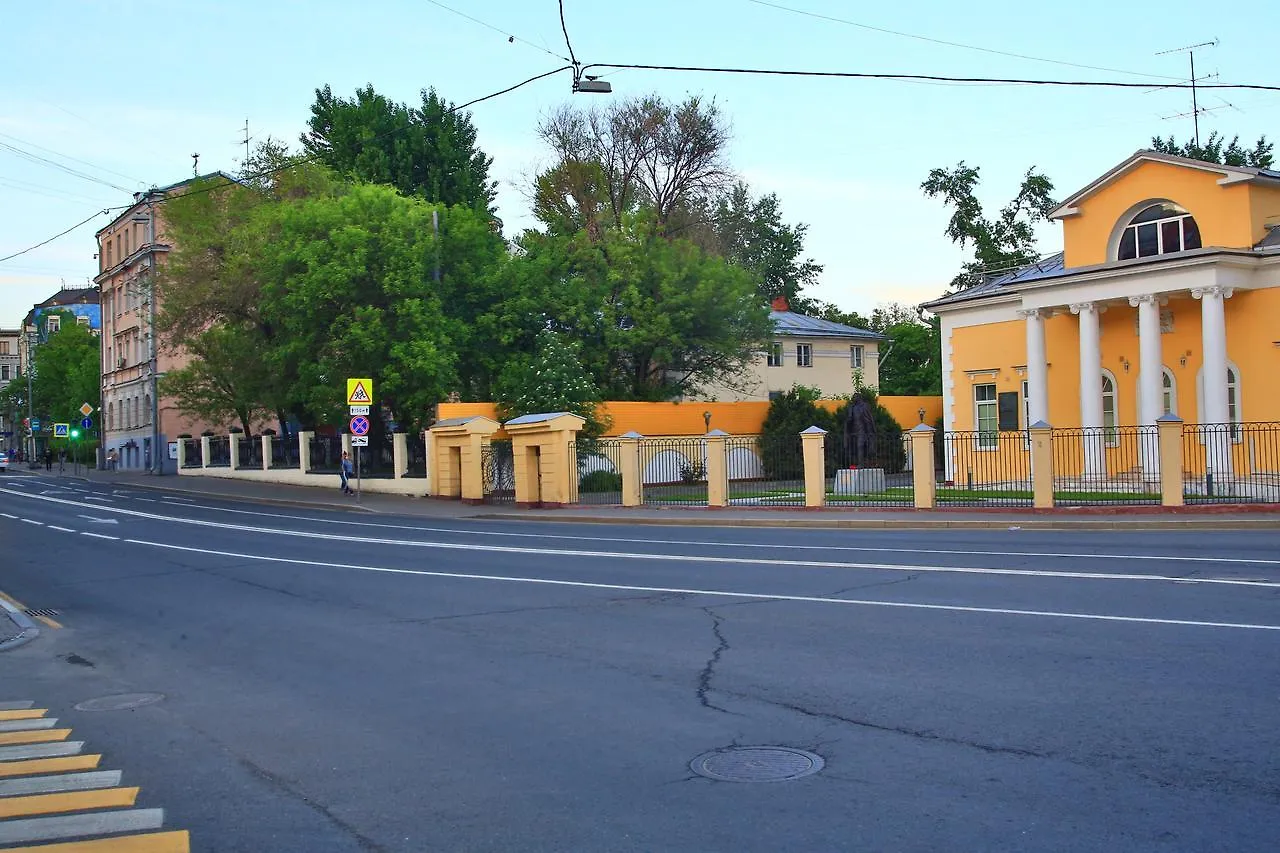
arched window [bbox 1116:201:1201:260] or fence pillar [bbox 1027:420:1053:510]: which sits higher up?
arched window [bbox 1116:201:1201:260]

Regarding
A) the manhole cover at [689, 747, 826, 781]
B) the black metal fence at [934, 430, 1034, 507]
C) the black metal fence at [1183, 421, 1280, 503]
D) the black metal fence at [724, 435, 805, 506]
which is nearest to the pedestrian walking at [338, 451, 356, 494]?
the black metal fence at [724, 435, 805, 506]

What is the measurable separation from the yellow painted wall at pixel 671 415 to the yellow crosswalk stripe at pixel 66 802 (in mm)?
31061

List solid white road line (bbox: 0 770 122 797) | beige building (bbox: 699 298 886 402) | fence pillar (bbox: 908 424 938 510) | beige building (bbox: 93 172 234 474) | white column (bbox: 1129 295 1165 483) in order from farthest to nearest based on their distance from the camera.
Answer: beige building (bbox: 93 172 234 474) → beige building (bbox: 699 298 886 402) → white column (bbox: 1129 295 1165 483) → fence pillar (bbox: 908 424 938 510) → solid white road line (bbox: 0 770 122 797)

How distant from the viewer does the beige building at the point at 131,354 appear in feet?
224

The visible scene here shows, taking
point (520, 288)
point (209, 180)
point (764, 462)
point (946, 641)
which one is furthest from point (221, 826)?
point (209, 180)

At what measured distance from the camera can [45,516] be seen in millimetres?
34125

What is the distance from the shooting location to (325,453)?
48.3 m

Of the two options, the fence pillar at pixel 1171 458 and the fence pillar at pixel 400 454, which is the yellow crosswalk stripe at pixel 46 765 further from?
the fence pillar at pixel 400 454

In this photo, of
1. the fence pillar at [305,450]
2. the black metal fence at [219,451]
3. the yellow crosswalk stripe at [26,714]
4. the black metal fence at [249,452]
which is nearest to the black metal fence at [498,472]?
the fence pillar at [305,450]

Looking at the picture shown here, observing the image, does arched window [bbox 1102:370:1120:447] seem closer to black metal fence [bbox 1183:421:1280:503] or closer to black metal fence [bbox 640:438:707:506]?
black metal fence [bbox 1183:421:1280:503]

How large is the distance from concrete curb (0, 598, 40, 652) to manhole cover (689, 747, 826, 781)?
891cm

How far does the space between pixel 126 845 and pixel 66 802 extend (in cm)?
102

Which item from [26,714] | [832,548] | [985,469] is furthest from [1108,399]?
[26,714]

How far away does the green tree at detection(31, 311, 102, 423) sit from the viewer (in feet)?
284
